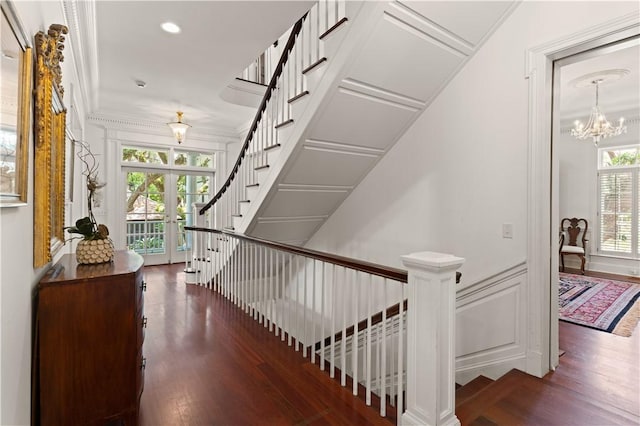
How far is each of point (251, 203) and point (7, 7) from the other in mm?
2664

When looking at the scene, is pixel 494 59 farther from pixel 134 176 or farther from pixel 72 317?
pixel 134 176

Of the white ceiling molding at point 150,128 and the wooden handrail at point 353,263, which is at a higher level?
the white ceiling molding at point 150,128

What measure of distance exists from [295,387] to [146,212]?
17.3ft

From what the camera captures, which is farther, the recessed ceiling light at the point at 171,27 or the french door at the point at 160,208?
the french door at the point at 160,208

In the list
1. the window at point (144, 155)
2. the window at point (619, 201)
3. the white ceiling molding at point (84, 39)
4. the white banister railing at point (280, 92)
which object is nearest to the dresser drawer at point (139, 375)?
the white banister railing at point (280, 92)

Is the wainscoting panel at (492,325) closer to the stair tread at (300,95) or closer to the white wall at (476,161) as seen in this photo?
the white wall at (476,161)

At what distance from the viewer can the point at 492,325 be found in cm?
255

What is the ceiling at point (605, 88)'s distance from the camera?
3512mm

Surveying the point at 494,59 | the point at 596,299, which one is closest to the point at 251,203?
the point at 494,59

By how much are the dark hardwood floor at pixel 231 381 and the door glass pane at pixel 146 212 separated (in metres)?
3.20

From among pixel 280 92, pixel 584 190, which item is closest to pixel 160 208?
pixel 280 92

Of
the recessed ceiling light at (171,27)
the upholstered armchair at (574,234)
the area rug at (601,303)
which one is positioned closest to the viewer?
the recessed ceiling light at (171,27)

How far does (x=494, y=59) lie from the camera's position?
2.56m

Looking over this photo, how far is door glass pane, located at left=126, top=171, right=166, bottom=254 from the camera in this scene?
19.8 feet
